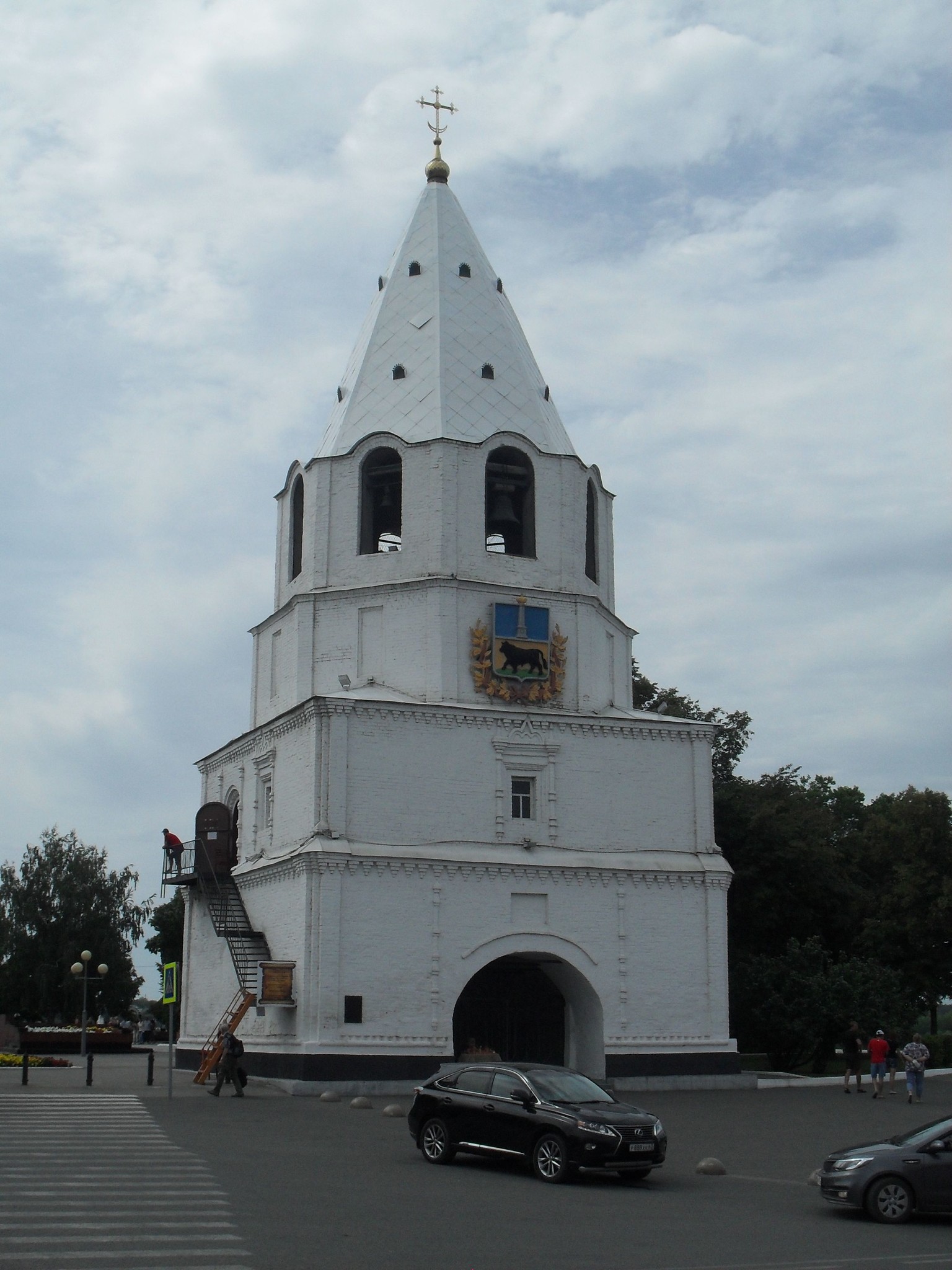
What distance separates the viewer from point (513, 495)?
37.7 meters

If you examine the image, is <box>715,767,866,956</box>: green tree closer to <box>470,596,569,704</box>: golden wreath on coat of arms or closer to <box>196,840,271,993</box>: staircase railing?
<box>470,596,569,704</box>: golden wreath on coat of arms

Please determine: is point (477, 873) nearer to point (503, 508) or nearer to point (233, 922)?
point (233, 922)

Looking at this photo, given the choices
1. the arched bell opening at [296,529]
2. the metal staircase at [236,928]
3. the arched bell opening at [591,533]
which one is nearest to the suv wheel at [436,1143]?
the metal staircase at [236,928]

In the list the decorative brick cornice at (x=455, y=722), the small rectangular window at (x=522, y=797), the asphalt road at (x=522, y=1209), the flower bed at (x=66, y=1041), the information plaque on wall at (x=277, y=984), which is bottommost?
the flower bed at (x=66, y=1041)

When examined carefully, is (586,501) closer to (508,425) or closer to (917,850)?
(508,425)

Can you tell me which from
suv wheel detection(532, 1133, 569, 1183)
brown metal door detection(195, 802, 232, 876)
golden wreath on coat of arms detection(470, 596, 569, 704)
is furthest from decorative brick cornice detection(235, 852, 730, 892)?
suv wheel detection(532, 1133, 569, 1183)

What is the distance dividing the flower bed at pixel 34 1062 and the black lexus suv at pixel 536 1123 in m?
24.6

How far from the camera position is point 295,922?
32125 mm

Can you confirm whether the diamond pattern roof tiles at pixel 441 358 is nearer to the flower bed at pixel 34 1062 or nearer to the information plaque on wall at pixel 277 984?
the information plaque on wall at pixel 277 984

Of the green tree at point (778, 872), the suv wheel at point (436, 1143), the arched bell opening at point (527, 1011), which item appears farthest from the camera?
the green tree at point (778, 872)

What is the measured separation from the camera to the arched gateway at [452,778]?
31922 millimetres

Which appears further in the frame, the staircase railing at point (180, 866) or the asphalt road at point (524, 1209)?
the staircase railing at point (180, 866)

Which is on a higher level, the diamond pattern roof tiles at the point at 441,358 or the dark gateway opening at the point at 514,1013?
the diamond pattern roof tiles at the point at 441,358

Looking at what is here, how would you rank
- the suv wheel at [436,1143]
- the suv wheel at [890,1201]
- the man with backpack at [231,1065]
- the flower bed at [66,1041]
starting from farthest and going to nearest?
the flower bed at [66,1041], the man with backpack at [231,1065], the suv wheel at [436,1143], the suv wheel at [890,1201]
